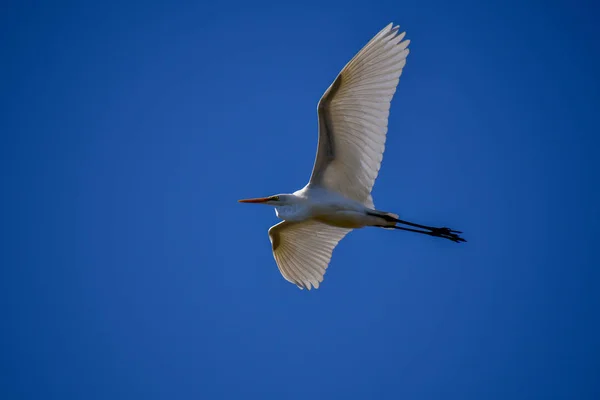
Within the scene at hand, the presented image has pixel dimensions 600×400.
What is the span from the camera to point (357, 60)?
7406 millimetres

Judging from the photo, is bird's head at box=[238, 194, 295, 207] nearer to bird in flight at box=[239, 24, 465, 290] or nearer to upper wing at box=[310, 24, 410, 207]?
bird in flight at box=[239, 24, 465, 290]

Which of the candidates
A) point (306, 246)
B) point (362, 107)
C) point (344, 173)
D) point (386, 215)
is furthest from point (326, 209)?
point (362, 107)

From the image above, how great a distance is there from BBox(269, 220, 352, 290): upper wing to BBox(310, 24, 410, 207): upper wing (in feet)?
3.80

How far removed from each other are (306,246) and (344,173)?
1.33 m

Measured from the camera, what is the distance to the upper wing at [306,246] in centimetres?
884

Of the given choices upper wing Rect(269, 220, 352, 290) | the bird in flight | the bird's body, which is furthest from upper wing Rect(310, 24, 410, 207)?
→ upper wing Rect(269, 220, 352, 290)

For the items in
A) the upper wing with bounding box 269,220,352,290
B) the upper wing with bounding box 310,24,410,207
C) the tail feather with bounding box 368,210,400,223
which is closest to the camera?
the upper wing with bounding box 310,24,410,207

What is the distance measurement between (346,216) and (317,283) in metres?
1.17

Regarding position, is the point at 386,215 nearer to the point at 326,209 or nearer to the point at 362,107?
the point at 326,209

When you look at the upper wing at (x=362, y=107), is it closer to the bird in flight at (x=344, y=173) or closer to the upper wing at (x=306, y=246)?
the bird in flight at (x=344, y=173)

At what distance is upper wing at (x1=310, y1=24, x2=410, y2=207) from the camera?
7.39 m

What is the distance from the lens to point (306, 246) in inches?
352

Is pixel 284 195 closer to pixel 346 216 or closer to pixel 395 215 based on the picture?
pixel 346 216

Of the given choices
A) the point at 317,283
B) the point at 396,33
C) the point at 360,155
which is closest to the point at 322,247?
the point at 317,283
